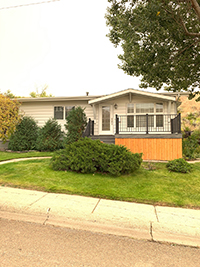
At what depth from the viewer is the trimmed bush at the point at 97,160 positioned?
598 centimetres

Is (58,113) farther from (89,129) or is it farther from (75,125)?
(89,129)

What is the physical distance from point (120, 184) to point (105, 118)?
7.99m

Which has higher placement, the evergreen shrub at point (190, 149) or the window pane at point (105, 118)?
the window pane at point (105, 118)

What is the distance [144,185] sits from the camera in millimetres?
5227

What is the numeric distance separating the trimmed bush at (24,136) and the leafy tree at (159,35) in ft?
26.5

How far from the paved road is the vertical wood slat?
22.1 feet

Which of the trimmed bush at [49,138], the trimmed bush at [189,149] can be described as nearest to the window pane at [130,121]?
the trimmed bush at [189,149]

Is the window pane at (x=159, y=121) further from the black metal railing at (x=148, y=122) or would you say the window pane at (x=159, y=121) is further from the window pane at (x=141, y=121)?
the window pane at (x=141, y=121)

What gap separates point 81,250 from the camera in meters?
2.41

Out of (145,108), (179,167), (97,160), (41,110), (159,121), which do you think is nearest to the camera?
(97,160)

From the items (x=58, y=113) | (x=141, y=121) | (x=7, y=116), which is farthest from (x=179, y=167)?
(x=7, y=116)

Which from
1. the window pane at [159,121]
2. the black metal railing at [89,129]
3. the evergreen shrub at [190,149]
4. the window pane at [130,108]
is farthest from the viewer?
the window pane at [130,108]

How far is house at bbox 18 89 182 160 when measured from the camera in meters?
9.14

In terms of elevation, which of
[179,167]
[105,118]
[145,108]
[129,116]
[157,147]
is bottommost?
[179,167]
